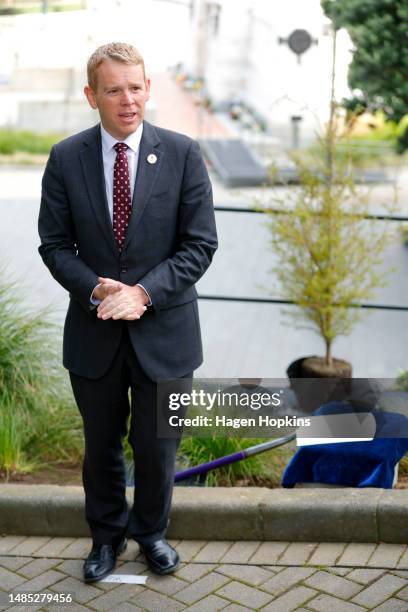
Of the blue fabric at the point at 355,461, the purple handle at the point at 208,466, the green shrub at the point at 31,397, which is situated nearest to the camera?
the blue fabric at the point at 355,461

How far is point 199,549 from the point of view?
402cm

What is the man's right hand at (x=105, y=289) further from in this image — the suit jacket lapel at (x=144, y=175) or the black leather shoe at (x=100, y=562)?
the black leather shoe at (x=100, y=562)

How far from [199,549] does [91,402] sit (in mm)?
754

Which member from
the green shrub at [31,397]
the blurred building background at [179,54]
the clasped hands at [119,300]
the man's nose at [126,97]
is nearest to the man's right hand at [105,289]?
the clasped hands at [119,300]

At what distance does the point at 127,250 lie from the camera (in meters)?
3.59

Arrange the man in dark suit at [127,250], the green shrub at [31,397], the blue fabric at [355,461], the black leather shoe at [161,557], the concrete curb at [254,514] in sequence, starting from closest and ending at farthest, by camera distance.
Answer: the man in dark suit at [127,250], the black leather shoe at [161,557], the concrete curb at [254,514], the blue fabric at [355,461], the green shrub at [31,397]

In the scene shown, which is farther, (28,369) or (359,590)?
(28,369)

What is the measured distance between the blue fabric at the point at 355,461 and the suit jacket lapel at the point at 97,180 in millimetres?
1330

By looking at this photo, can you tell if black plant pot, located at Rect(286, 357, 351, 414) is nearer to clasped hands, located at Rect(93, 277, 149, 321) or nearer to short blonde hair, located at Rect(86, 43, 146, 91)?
clasped hands, located at Rect(93, 277, 149, 321)

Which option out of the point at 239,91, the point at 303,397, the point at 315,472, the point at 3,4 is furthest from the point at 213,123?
the point at 315,472

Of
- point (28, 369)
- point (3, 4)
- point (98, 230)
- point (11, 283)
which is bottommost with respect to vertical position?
point (28, 369)

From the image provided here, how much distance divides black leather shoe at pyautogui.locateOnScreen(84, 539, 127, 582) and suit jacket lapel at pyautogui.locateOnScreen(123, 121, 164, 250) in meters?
1.13

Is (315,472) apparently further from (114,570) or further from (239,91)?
(239,91)

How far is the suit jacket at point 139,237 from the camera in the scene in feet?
11.8
